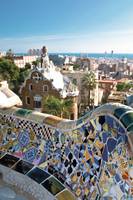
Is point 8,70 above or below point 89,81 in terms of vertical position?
above

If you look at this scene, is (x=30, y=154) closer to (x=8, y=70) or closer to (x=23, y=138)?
(x=23, y=138)

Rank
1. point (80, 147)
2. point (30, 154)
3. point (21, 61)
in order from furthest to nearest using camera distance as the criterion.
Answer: point (21, 61), point (30, 154), point (80, 147)

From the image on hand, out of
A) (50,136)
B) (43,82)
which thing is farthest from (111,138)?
(43,82)

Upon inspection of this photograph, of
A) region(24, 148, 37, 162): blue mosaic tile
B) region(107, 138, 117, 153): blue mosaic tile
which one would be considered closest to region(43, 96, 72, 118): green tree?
region(24, 148, 37, 162): blue mosaic tile

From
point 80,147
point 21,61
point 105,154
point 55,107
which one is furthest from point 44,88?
point 21,61

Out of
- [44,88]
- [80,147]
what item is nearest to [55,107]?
[44,88]

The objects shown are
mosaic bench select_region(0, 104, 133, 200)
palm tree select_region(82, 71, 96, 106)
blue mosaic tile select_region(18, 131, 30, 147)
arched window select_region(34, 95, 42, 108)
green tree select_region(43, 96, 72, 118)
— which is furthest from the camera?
palm tree select_region(82, 71, 96, 106)

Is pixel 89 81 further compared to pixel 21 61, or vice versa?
pixel 21 61

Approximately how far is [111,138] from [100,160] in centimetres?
73

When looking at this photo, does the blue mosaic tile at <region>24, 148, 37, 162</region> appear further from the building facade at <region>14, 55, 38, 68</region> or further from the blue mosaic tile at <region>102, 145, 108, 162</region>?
the building facade at <region>14, 55, 38, 68</region>

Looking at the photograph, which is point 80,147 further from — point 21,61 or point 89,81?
point 21,61

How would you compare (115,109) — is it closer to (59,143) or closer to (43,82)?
(59,143)

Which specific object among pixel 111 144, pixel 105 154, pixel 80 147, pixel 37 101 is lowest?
pixel 37 101

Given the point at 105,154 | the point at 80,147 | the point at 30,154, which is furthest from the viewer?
the point at 30,154
